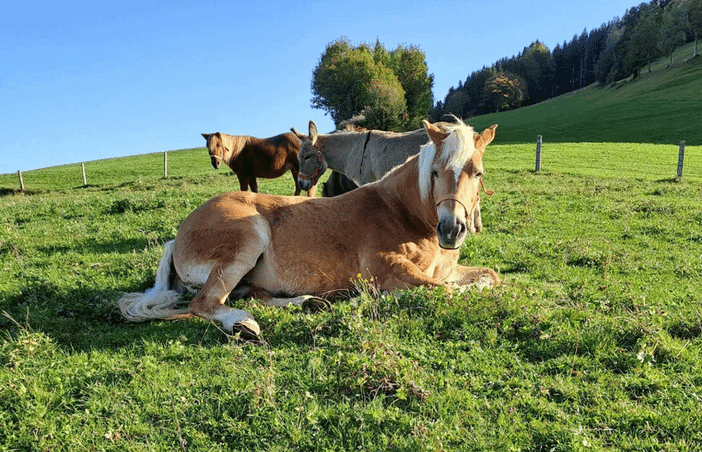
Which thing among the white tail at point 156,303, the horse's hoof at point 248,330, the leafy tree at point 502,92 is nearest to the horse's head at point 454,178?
the horse's hoof at point 248,330

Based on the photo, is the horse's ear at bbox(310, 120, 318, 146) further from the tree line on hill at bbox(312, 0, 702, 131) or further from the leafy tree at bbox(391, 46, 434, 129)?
the leafy tree at bbox(391, 46, 434, 129)

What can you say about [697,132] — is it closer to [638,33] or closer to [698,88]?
[698,88]

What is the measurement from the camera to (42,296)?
6.06 metres

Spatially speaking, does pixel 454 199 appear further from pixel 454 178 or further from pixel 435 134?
pixel 435 134

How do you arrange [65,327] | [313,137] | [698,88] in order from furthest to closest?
[698,88]
[313,137]
[65,327]

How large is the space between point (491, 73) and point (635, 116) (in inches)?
2451

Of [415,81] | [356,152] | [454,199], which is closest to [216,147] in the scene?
[356,152]

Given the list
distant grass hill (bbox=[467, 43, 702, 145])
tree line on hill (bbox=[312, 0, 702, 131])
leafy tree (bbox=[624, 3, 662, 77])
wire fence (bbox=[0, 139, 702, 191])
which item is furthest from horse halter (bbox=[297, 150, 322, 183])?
leafy tree (bbox=[624, 3, 662, 77])

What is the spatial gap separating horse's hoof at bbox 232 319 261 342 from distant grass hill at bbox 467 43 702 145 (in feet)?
143

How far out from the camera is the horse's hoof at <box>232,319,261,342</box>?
448 centimetres

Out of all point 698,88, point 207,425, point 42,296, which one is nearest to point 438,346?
point 207,425

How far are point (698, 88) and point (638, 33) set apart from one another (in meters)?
30.7

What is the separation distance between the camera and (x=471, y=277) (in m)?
6.10

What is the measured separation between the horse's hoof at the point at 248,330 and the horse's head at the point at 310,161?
738 centimetres
